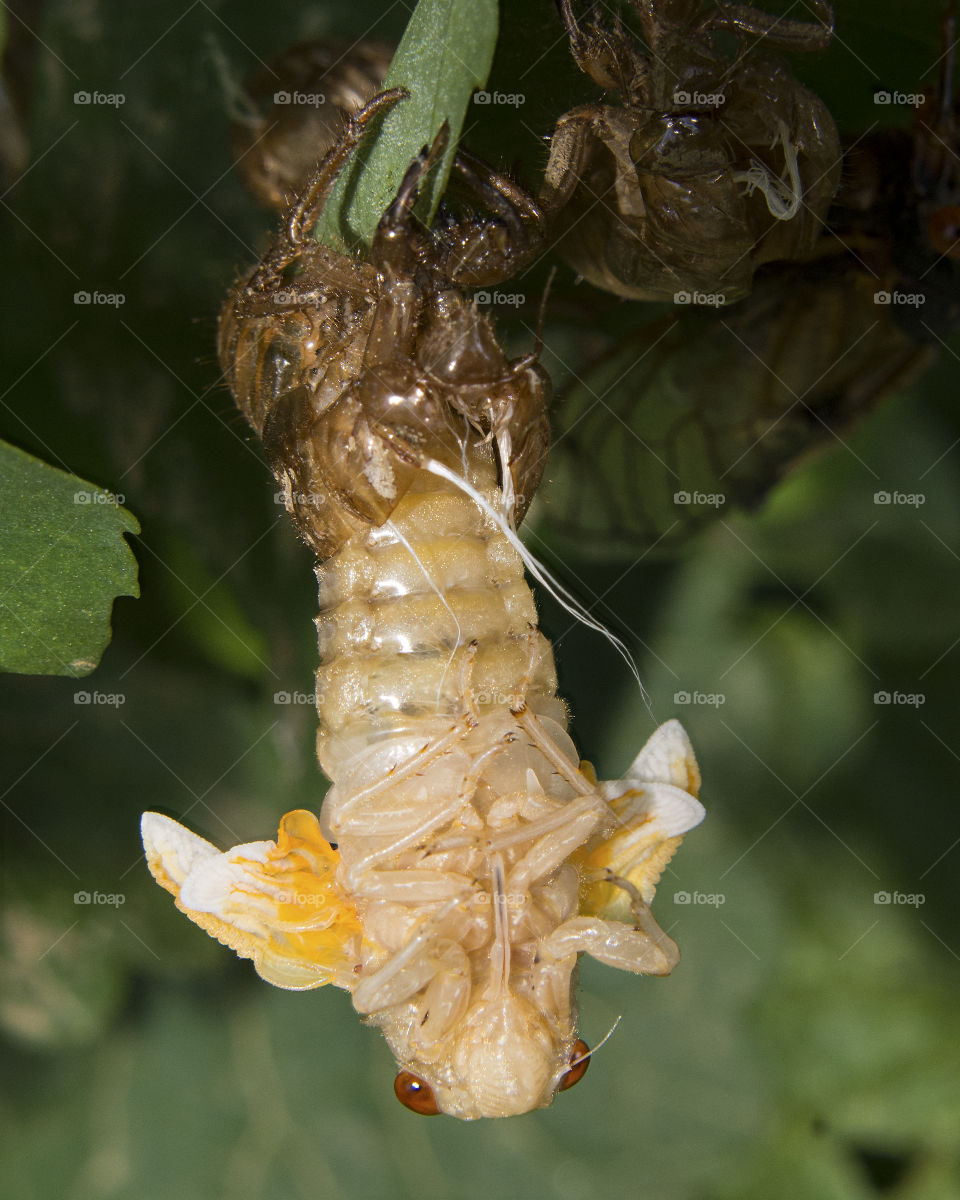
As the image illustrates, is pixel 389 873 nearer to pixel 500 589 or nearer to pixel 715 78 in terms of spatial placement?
pixel 500 589

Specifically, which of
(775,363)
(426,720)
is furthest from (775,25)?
(426,720)

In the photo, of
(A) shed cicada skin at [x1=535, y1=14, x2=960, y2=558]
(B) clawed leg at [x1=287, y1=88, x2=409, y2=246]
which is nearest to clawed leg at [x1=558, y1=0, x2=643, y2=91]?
(B) clawed leg at [x1=287, y1=88, x2=409, y2=246]

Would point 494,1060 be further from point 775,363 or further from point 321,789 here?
point 775,363

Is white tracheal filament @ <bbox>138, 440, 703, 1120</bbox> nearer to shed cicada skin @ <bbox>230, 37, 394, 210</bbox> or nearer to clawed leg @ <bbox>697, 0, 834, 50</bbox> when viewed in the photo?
clawed leg @ <bbox>697, 0, 834, 50</bbox>

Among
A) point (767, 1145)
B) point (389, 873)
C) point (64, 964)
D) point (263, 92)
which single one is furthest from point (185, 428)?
point (767, 1145)

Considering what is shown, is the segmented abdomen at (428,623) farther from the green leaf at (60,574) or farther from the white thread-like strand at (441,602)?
the green leaf at (60,574)

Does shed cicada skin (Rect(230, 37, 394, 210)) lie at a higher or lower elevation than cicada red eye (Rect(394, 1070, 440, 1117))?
higher

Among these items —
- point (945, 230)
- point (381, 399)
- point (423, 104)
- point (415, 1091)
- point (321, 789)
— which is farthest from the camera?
point (321, 789)
